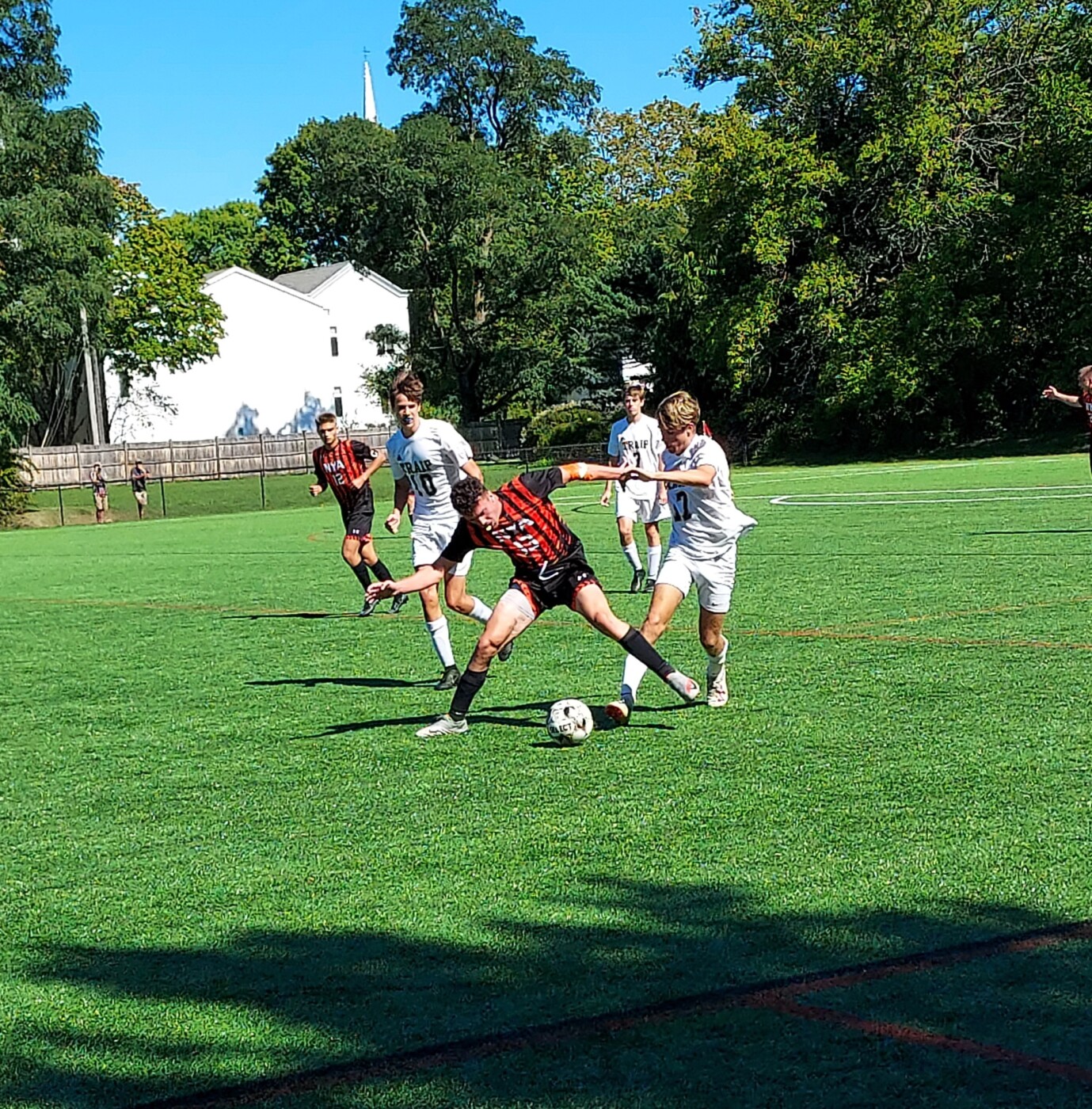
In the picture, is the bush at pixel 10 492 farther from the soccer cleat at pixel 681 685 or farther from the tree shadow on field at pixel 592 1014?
the tree shadow on field at pixel 592 1014

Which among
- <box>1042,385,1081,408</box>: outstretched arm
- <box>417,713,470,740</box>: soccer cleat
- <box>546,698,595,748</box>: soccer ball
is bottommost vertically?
<box>417,713,470,740</box>: soccer cleat

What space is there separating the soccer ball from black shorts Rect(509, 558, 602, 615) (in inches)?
22.5

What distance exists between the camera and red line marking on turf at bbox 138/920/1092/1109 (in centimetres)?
396

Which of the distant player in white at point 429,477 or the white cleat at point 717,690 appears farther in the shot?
the distant player in white at point 429,477

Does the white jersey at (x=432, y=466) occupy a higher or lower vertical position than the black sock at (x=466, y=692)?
higher

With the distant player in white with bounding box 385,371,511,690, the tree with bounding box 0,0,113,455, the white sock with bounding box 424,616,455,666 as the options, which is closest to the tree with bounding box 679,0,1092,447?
the tree with bounding box 0,0,113,455

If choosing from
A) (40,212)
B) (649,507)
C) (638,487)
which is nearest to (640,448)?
(638,487)

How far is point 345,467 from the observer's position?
15.1 m

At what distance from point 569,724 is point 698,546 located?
64.3 inches

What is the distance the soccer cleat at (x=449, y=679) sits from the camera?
414 inches

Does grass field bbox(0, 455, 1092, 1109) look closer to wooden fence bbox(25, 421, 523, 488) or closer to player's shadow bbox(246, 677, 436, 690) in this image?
player's shadow bbox(246, 677, 436, 690)

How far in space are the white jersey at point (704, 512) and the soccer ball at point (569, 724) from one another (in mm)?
1449

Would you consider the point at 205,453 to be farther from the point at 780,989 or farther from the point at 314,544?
the point at 780,989

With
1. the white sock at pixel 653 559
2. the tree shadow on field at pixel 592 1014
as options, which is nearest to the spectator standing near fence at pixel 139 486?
the white sock at pixel 653 559
